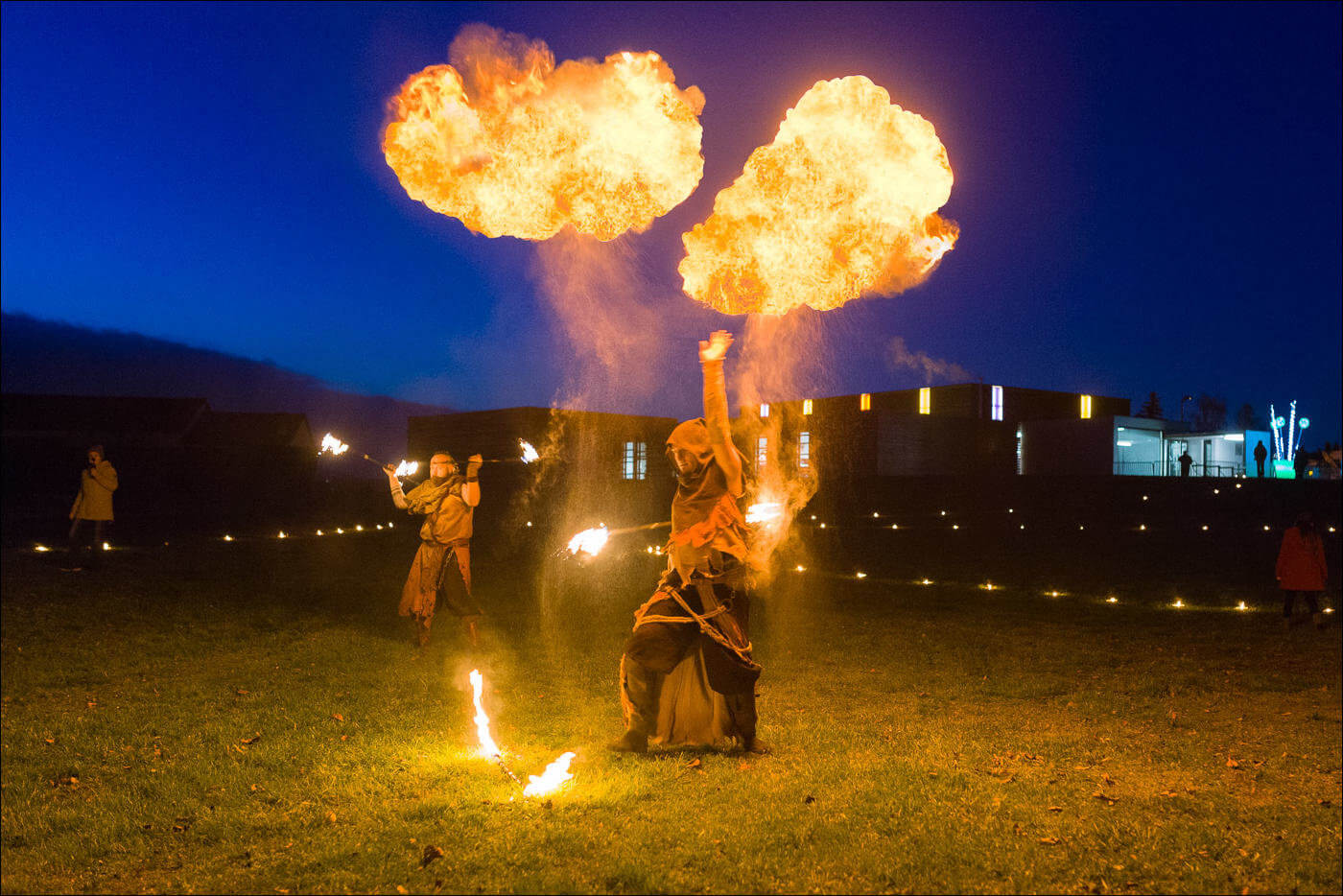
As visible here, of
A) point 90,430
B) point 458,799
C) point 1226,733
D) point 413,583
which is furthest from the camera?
point 90,430

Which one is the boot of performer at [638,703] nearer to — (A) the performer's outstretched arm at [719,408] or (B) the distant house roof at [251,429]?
(A) the performer's outstretched arm at [719,408]

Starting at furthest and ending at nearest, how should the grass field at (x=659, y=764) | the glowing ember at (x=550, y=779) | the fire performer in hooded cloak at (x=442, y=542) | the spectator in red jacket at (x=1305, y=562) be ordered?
the spectator in red jacket at (x=1305, y=562)
the fire performer in hooded cloak at (x=442, y=542)
the glowing ember at (x=550, y=779)
the grass field at (x=659, y=764)

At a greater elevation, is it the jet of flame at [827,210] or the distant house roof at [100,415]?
the distant house roof at [100,415]

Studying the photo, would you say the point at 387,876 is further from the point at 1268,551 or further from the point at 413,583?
the point at 1268,551

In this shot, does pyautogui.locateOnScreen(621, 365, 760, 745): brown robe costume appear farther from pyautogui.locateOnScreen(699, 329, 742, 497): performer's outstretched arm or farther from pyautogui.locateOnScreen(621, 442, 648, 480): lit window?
pyautogui.locateOnScreen(621, 442, 648, 480): lit window

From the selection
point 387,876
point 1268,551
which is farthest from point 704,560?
point 1268,551

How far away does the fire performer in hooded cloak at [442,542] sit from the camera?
9.09 m

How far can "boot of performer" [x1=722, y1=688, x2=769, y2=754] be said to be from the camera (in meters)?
6.14

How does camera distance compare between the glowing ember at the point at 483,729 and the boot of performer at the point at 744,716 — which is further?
the boot of performer at the point at 744,716

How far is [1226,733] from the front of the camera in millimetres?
6945

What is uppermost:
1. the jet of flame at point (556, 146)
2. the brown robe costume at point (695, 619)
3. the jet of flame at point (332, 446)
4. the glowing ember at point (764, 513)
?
the jet of flame at point (556, 146)

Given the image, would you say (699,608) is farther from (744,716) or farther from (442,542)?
(442,542)

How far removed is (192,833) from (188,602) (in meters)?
8.85

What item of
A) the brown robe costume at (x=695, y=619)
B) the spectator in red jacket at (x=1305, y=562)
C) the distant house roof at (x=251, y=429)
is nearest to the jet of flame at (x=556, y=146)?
the brown robe costume at (x=695, y=619)
